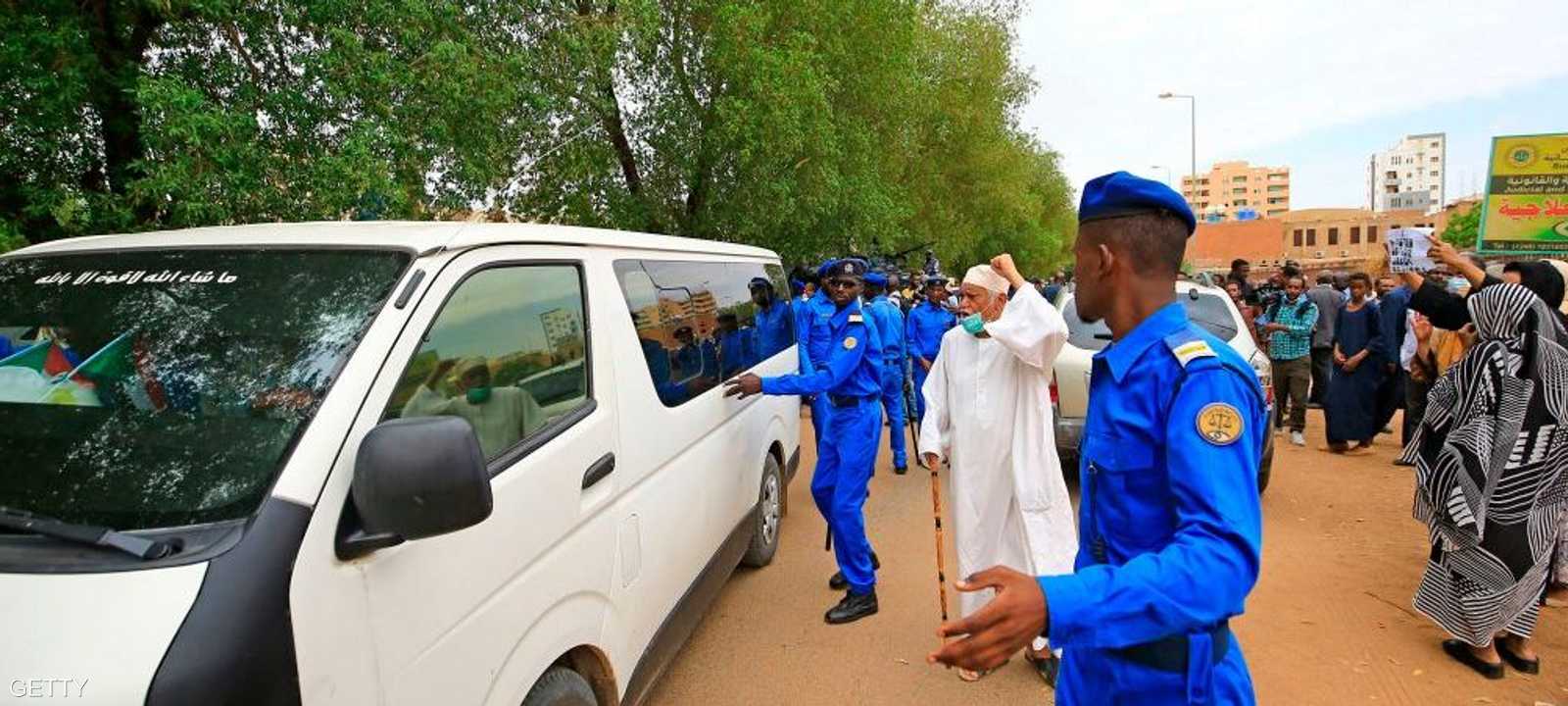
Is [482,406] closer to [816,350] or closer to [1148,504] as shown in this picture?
[1148,504]

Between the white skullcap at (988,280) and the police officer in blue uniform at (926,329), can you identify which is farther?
the police officer in blue uniform at (926,329)

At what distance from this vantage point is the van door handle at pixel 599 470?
8.16 ft

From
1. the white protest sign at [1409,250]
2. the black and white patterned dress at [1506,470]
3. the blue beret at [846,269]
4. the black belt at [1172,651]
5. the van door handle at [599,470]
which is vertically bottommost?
the black and white patterned dress at [1506,470]

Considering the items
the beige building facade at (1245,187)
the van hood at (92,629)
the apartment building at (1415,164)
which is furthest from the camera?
the beige building facade at (1245,187)

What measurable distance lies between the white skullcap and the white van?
5.21ft

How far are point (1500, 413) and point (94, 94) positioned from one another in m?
8.83

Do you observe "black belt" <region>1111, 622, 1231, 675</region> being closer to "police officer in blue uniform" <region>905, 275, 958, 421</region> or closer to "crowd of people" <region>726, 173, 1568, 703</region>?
"crowd of people" <region>726, 173, 1568, 703</region>

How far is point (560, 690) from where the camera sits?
2244 millimetres

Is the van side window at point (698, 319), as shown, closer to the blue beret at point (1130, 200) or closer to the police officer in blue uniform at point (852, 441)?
the police officer in blue uniform at point (852, 441)

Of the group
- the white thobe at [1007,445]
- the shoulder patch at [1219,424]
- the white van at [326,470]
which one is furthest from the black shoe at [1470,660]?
the white van at [326,470]

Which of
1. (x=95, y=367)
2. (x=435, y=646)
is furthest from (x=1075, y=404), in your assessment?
(x=95, y=367)

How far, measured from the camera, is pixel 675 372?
3.52 meters

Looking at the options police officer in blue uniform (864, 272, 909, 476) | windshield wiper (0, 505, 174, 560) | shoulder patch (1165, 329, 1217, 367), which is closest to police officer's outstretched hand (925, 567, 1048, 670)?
shoulder patch (1165, 329, 1217, 367)

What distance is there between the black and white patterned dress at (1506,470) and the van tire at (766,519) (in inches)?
138
